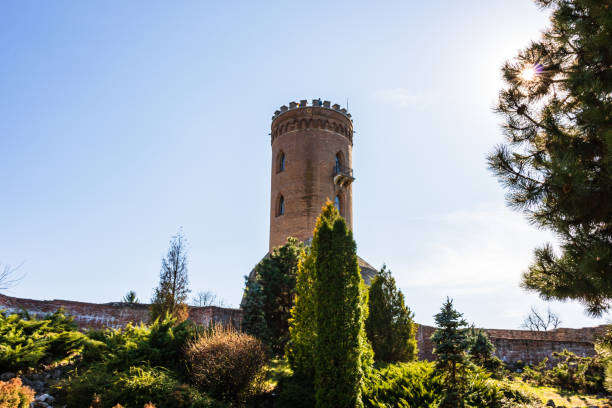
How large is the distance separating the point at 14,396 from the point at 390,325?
7882 millimetres

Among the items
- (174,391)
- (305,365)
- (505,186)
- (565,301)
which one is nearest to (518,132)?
(505,186)

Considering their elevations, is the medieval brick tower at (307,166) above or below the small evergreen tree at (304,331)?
above

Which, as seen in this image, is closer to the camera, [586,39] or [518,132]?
[586,39]

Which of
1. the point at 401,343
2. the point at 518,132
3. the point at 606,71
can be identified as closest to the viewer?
the point at 606,71

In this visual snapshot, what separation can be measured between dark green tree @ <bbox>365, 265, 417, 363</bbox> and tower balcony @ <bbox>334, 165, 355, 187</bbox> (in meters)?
12.9

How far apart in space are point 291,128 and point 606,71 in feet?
65.1

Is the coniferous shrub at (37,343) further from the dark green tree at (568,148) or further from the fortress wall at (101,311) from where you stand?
the dark green tree at (568,148)

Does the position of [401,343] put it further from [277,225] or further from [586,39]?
[277,225]

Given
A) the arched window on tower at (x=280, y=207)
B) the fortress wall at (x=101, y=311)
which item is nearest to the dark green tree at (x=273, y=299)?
the fortress wall at (x=101, y=311)

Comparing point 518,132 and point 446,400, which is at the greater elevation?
point 518,132

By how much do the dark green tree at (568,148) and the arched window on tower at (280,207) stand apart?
17.7m

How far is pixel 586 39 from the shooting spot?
5.99m

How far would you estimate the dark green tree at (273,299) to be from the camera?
12375 mm

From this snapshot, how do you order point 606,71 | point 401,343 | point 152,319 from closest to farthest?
point 606,71
point 401,343
point 152,319
